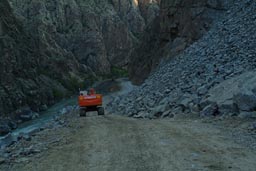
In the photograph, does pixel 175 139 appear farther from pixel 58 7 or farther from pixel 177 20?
pixel 58 7

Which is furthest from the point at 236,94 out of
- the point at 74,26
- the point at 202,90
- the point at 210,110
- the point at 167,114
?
the point at 74,26

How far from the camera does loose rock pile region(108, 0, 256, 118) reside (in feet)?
55.7

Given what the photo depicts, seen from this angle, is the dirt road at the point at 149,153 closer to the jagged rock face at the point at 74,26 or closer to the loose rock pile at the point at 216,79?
the loose rock pile at the point at 216,79

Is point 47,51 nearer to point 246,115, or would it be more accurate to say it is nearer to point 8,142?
point 8,142

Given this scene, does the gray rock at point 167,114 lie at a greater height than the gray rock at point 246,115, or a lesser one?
lesser

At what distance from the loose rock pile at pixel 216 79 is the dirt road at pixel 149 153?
3002 millimetres

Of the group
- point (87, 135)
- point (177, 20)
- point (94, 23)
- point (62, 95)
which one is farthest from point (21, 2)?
point (87, 135)

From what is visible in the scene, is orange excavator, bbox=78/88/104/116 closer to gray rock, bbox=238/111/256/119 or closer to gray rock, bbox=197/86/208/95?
gray rock, bbox=197/86/208/95

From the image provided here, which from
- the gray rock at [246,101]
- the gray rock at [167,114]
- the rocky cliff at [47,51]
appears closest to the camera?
the gray rock at [246,101]

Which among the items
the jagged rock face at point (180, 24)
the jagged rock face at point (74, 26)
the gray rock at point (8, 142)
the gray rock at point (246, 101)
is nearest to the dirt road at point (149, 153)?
the gray rock at point (246, 101)

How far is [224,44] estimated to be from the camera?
2734 cm

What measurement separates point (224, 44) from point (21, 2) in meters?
161

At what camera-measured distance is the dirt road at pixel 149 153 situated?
9.46 meters

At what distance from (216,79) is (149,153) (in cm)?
1158
